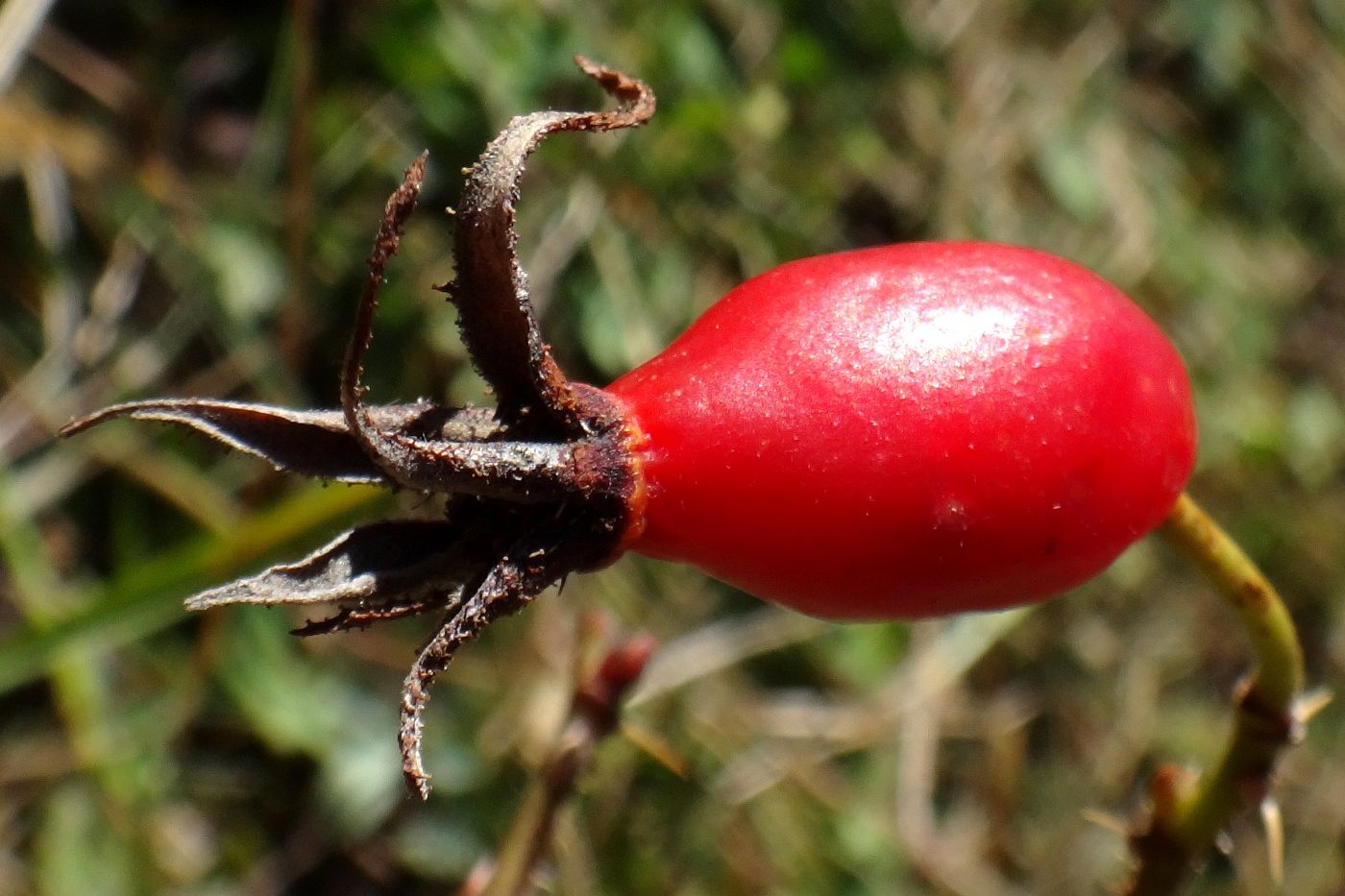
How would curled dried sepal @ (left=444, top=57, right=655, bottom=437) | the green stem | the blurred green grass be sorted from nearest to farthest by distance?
curled dried sepal @ (left=444, top=57, right=655, bottom=437)
the green stem
the blurred green grass

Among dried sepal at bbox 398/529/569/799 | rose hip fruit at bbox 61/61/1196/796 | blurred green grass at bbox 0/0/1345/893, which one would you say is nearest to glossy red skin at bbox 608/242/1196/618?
rose hip fruit at bbox 61/61/1196/796

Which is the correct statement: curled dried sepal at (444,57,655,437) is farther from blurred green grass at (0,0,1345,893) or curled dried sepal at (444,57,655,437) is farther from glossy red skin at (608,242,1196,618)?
blurred green grass at (0,0,1345,893)

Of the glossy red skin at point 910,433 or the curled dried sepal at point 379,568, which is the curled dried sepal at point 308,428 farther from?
the glossy red skin at point 910,433

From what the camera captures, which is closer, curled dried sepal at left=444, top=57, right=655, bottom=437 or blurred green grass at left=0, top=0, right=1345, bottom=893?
curled dried sepal at left=444, top=57, right=655, bottom=437

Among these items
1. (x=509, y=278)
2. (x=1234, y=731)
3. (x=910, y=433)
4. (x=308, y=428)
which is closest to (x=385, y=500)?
(x=308, y=428)

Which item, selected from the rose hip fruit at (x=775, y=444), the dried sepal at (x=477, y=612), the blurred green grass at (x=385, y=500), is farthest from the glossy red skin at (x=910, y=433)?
the blurred green grass at (x=385, y=500)

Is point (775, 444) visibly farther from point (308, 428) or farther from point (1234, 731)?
point (1234, 731)

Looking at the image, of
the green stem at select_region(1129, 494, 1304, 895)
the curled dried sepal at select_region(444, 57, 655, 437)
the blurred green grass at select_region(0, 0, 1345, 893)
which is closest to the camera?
the curled dried sepal at select_region(444, 57, 655, 437)
